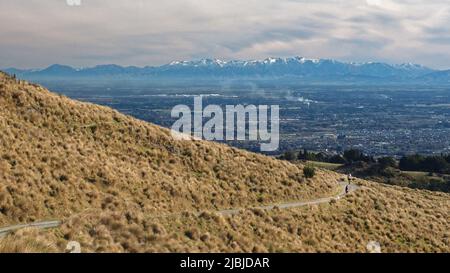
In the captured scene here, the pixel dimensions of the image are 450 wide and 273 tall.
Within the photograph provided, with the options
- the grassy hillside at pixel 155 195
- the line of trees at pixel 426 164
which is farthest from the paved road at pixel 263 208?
the line of trees at pixel 426 164

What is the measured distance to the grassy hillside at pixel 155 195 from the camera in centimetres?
1961

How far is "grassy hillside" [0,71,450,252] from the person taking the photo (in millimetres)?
19609

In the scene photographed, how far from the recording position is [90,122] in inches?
1356

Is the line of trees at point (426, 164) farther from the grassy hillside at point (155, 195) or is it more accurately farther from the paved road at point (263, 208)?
the paved road at point (263, 208)

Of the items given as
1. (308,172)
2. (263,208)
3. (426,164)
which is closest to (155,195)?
(263,208)

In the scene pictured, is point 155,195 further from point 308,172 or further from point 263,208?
point 308,172

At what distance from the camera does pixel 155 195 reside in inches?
1045

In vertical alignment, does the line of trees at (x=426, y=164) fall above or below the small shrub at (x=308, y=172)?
below

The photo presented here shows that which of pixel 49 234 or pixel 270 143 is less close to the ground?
pixel 49 234

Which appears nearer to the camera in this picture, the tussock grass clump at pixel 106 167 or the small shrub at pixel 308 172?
the tussock grass clump at pixel 106 167

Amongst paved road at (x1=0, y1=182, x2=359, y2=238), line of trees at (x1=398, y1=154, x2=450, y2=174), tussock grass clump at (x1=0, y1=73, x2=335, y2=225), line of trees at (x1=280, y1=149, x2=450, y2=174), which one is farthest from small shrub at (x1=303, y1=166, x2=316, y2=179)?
line of trees at (x1=398, y1=154, x2=450, y2=174)
